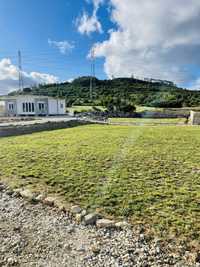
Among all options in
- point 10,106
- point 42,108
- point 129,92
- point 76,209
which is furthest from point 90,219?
point 129,92

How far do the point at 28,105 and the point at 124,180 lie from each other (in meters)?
25.3

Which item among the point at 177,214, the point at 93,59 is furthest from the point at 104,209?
the point at 93,59

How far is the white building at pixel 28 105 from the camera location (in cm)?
2733

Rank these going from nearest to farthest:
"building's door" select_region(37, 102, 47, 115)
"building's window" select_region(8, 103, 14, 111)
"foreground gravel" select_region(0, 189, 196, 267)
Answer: "foreground gravel" select_region(0, 189, 196, 267), "building's window" select_region(8, 103, 14, 111), "building's door" select_region(37, 102, 47, 115)

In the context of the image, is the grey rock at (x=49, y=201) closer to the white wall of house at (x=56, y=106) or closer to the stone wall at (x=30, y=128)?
the stone wall at (x=30, y=128)

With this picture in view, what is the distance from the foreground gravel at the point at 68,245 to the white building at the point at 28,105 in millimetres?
25492

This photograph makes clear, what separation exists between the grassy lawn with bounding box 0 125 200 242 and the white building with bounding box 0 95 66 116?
21.1 metres

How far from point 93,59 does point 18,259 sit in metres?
43.8

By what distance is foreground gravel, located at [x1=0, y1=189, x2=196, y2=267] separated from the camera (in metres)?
2.51

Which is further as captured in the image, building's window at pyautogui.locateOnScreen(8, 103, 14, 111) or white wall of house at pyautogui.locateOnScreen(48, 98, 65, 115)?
white wall of house at pyautogui.locateOnScreen(48, 98, 65, 115)

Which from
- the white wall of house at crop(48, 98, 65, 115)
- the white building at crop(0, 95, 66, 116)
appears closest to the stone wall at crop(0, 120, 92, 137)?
the white building at crop(0, 95, 66, 116)

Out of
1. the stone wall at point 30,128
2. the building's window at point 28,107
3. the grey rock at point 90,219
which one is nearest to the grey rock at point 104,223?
the grey rock at point 90,219

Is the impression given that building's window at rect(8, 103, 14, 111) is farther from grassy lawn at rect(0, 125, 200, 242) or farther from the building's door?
grassy lawn at rect(0, 125, 200, 242)

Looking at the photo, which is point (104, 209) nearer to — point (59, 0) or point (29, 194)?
point (29, 194)
